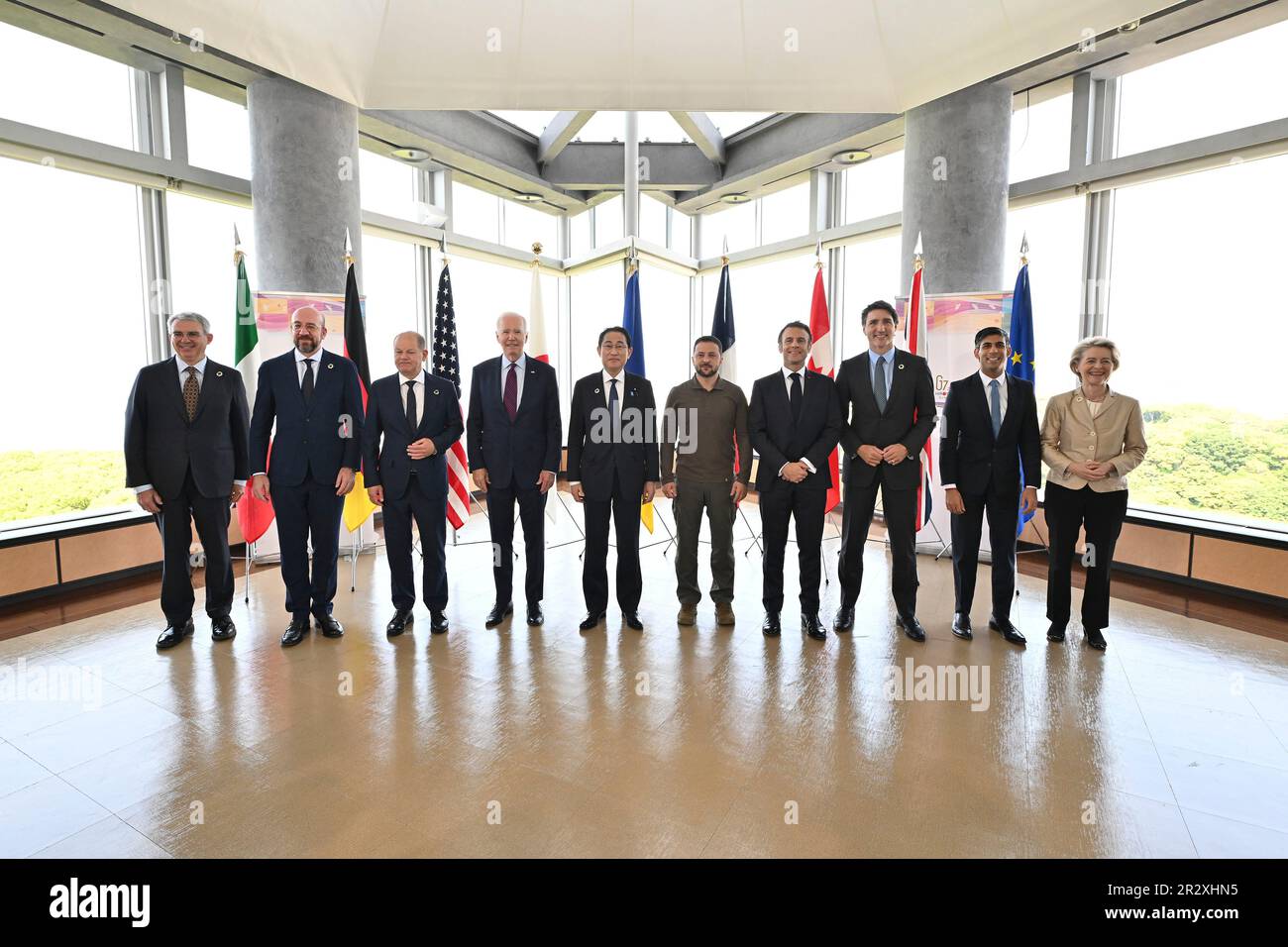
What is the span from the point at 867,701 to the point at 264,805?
2.53m

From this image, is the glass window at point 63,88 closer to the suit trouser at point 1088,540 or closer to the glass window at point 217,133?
the glass window at point 217,133

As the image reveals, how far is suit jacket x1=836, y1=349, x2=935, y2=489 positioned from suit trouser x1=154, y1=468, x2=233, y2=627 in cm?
377

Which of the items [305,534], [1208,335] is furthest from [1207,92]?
[305,534]

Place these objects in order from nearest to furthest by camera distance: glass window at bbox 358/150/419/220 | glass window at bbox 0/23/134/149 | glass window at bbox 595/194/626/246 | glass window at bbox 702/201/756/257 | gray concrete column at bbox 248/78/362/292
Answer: glass window at bbox 0/23/134/149 < gray concrete column at bbox 248/78/362/292 < glass window at bbox 358/150/419/220 < glass window at bbox 702/201/756/257 < glass window at bbox 595/194/626/246

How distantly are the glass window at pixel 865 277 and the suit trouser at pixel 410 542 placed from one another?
5091 millimetres

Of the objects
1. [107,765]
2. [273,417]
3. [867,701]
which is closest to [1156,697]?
[867,701]

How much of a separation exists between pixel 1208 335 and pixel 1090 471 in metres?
2.77

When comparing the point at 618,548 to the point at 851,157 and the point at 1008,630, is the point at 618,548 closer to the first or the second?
the point at 1008,630

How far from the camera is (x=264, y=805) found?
223 centimetres

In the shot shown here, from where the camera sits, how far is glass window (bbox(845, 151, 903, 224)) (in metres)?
7.21

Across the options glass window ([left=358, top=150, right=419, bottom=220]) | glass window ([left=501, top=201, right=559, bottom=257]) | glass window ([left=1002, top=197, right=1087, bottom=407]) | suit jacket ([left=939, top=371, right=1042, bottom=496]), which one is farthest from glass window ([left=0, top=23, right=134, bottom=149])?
glass window ([left=1002, top=197, right=1087, bottom=407])

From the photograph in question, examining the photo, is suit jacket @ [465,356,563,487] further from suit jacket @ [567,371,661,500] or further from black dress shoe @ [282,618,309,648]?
black dress shoe @ [282,618,309,648]

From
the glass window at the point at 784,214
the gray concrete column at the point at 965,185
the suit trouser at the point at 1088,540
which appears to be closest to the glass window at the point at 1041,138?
the gray concrete column at the point at 965,185

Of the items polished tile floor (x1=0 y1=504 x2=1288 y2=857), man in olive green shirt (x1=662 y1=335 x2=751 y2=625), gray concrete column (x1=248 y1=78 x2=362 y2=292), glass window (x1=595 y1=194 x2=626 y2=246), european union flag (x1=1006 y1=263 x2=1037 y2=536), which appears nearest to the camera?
polished tile floor (x1=0 y1=504 x2=1288 y2=857)
